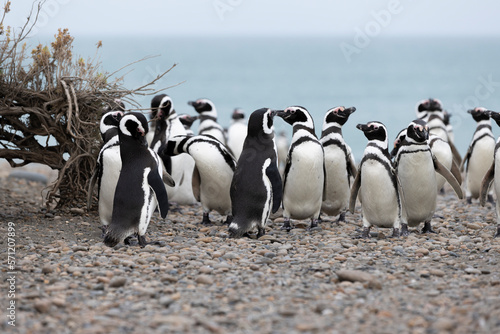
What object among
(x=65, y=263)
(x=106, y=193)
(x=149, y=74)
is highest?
(x=149, y=74)

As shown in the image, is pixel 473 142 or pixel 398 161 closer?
pixel 398 161

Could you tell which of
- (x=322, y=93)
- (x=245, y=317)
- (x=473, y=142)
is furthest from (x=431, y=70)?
(x=245, y=317)

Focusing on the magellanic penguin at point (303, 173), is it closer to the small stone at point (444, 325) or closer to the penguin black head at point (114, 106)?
the penguin black head at point (114, 106)

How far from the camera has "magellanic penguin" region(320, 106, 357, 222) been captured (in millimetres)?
6555

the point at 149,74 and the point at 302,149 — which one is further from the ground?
the point at 149,74

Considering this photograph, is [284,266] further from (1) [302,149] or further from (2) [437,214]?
(2) [437,214]

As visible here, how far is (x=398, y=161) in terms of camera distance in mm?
6016

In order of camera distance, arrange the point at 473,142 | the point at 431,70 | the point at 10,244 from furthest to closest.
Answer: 1. the point at 431,70
2. the point at 473,142
3. the point at 10,244

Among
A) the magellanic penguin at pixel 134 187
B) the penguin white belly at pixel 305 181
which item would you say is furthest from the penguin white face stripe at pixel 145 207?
the penguin white belly at pixel 305 181

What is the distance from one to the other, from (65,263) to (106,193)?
1.23 meters

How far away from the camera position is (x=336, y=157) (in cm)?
655

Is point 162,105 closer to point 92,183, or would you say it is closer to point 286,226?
point 92,183

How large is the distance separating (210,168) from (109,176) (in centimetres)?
110

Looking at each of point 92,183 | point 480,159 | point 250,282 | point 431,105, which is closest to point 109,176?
point 92,183
